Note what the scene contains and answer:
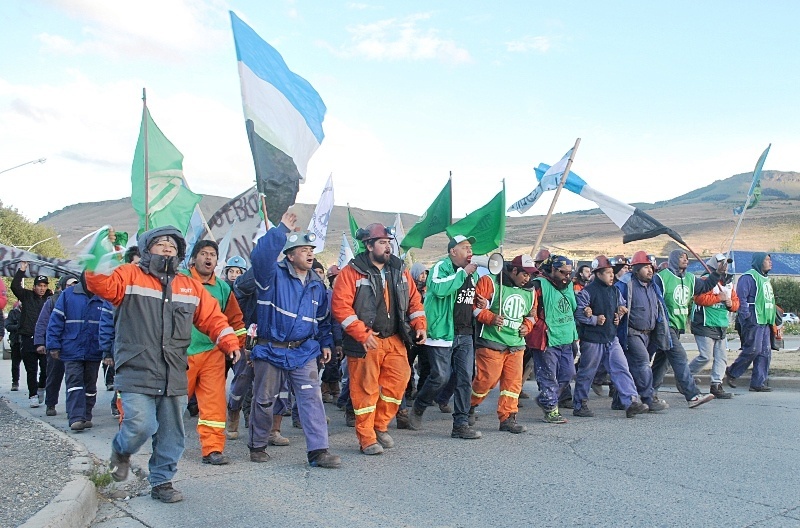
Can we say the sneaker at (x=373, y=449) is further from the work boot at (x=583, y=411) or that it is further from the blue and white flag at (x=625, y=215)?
the blue and white flag at (x=625, y=215)

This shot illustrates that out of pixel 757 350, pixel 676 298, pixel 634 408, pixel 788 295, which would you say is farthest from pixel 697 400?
pixel 788 295

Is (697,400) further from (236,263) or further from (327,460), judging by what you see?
(236,263)

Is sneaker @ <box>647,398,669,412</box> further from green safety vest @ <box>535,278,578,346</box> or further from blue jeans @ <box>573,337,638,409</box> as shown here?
green safety vest @ <box>535,278,578,346</box>

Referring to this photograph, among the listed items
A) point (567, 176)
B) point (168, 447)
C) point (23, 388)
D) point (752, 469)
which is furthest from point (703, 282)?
point (23, 388)

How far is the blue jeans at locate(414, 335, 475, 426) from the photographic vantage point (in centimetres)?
786

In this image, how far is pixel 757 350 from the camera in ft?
36.3

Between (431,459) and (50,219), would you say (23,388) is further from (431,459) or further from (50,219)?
(50,219)

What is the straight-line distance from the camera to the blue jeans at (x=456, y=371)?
7.86 metres

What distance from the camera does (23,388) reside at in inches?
538

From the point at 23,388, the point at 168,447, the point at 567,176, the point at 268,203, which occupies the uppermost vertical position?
the point at 567,176

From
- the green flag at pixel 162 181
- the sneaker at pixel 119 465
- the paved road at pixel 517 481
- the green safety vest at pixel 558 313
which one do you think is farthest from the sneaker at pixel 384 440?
the green flag at pixel 162 181

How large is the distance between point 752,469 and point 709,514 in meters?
1.46

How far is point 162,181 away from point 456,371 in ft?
18.4

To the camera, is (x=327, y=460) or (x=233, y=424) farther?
(x=233, y=424)
